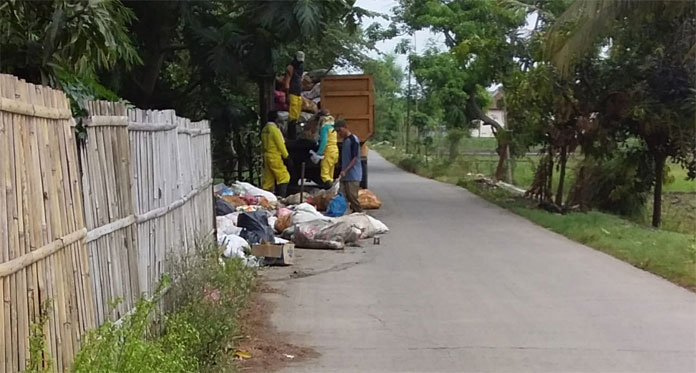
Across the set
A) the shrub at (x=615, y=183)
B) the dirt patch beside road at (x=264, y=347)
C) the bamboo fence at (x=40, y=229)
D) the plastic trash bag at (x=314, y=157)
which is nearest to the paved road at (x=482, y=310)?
the dirt patch beside road at (x=264, y=347)

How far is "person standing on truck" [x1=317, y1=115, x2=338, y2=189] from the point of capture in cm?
2034

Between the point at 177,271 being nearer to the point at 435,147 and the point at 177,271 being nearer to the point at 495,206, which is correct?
the point at 495,206

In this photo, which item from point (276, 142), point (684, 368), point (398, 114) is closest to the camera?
point (684, 368)

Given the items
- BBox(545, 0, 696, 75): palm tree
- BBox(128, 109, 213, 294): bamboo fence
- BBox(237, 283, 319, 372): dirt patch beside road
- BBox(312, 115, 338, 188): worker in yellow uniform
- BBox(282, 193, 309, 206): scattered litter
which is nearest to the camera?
BBox(128, 109, 213, 294): bamboo fence

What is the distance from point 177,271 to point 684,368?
416 centimetres

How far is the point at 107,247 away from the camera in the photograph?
21.5 ft

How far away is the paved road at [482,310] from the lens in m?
8.20

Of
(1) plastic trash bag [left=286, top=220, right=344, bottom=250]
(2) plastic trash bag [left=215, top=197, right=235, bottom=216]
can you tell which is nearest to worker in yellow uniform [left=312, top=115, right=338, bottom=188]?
(2) plastic trash bag [left=215, top=197, right=235, bottom=216]

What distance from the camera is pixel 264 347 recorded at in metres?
Answer: 8.48

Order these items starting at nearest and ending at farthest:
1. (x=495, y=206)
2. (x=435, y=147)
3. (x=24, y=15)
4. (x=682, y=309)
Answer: (x=24, y=15) → (x=682, y=309) → (x=495, y=206) → (x=435, y=147)

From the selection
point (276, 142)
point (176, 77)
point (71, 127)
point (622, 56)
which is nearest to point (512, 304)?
point (71, 127)

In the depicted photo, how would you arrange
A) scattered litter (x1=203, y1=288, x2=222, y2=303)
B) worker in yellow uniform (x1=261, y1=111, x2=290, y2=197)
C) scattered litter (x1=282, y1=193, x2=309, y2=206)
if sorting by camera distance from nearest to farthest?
1. scattered litter (x1=203, y1=288, x2=222, y2=303)
2. scattered litter (x1=282, y1=193, x2=309, y2=206)
3. worker in yellow uniform (x1=261, y1=111, x2=290, y2=197)

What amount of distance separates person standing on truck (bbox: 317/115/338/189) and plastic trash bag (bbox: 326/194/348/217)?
245cm

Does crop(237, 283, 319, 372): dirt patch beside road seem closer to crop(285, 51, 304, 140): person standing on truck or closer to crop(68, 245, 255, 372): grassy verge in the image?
crop(68, 245, 255, 372): grassy verge
